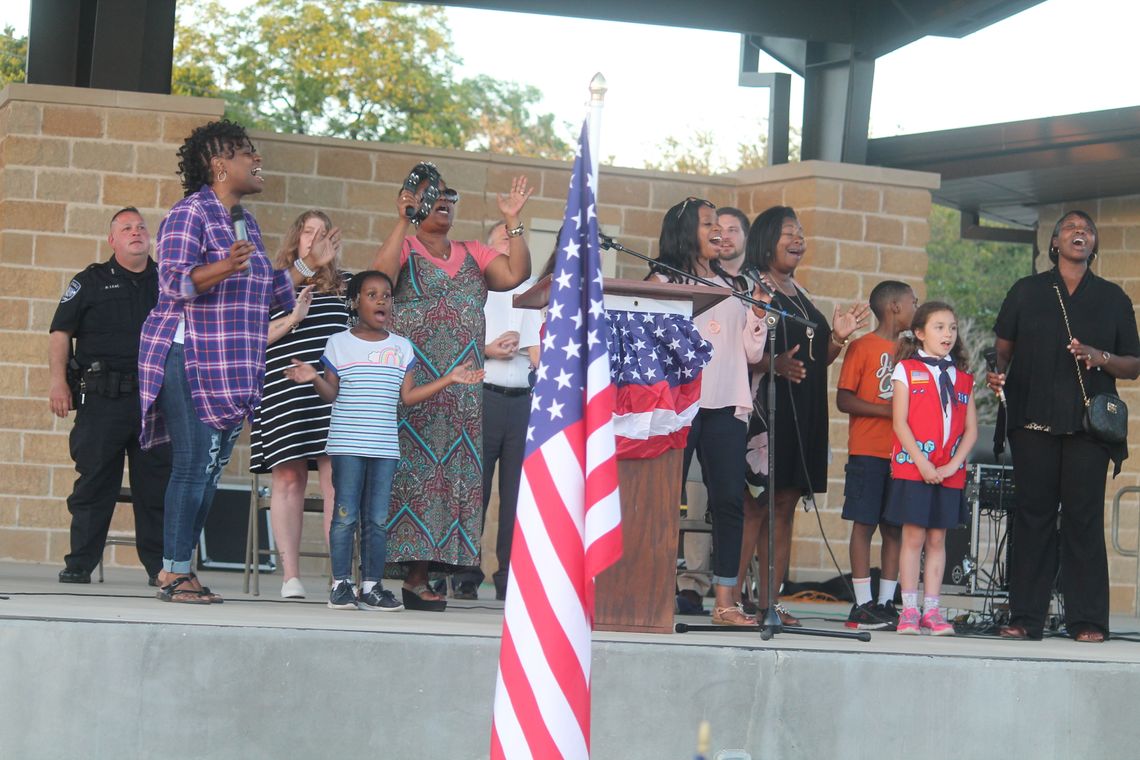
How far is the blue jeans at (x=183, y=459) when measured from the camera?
6598mm

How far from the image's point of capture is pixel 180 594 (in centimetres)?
667

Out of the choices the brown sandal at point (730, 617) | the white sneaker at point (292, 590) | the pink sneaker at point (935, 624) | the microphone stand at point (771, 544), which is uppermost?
the microphone stand at point (771, 544)

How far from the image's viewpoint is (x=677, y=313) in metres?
6.48

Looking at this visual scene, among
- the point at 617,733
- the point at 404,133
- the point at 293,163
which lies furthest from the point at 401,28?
the point at 617,733

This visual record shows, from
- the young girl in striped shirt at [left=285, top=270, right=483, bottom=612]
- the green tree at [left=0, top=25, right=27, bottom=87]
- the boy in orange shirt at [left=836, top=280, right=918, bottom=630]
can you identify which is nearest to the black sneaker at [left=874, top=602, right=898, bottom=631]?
the boy in orange shirt at [left=836, top=280, right=918, bottom=630]

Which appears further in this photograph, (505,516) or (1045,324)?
(505,516)

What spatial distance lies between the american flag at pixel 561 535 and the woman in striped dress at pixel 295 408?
138 inches

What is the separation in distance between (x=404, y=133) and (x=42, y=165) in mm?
29278

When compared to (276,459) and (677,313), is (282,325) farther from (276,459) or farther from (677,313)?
(677,313)

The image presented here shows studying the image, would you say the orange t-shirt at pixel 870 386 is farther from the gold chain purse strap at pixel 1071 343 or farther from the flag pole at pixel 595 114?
the flag pole at pixel 595 114

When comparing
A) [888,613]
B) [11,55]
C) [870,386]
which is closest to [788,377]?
[870,386]

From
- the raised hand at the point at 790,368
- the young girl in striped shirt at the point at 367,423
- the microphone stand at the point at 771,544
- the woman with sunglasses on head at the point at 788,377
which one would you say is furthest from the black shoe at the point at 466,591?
the raised hand at the point at 790,368

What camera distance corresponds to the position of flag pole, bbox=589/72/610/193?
431 centimetres

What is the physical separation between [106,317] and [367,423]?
2.15 m
